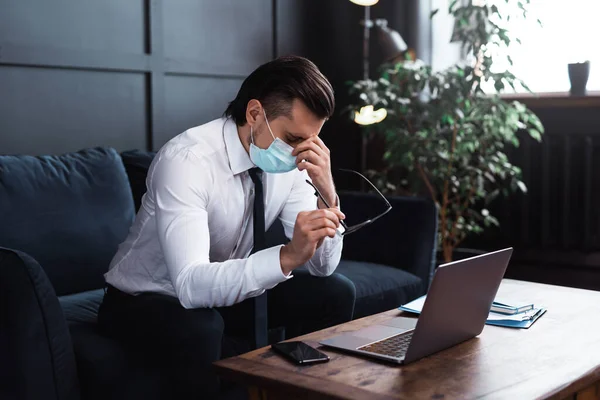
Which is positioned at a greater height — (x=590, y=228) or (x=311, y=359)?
(x=311, y=359)

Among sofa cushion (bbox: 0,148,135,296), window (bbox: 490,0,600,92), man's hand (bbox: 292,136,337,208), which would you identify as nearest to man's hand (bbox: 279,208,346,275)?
man's hand (bbox: 292,136,337,208)

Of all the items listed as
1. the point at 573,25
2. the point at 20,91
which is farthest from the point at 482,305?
the point at 573,25

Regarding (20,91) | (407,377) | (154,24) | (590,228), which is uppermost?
(154,24)

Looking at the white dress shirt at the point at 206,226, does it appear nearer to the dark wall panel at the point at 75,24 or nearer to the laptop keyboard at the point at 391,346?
the laptop keyboard at the point at 391,346

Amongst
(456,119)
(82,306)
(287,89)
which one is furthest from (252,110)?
(456,119)

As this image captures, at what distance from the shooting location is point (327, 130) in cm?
401

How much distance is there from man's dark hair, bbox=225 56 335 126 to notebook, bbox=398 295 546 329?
18.7 inches

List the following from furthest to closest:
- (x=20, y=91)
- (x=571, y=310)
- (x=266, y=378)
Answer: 1. (x=20, y=91)
2. (x=571, y=310)
3. (x=266, y=378)

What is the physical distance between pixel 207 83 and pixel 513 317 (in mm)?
1981

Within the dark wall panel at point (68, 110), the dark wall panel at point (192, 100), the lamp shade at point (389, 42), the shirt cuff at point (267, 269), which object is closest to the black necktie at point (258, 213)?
the shirt cuff at point (267, 269)

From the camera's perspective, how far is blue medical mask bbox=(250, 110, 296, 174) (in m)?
1.82

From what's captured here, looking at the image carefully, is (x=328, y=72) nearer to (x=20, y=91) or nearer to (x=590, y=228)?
(x=590, y=228)

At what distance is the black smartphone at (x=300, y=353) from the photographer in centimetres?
140

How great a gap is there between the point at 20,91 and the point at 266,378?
5.72 ft
